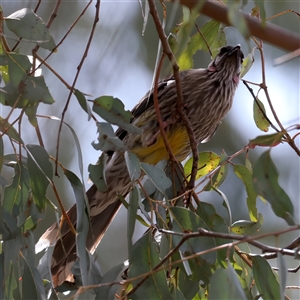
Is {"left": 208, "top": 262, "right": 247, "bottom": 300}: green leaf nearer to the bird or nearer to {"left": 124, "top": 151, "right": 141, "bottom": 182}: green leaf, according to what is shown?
{"left": 124, "top": 151, "right": 141, "bottom": 182}: green leaf

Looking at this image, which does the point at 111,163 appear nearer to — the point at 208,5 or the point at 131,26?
the point at 208,5

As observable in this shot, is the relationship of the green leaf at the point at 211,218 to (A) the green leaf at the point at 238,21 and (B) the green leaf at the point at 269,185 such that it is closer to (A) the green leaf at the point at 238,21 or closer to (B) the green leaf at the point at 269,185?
(B) the green leaf at the point at 269,185

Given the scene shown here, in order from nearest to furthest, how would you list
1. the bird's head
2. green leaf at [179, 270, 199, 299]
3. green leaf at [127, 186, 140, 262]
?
green leaf at [127, 186, 140, 262], green leaf at [179, 270, 199, 299], the bird's head

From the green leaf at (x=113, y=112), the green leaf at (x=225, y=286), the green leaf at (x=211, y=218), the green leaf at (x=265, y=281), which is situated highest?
the green leaf at (x=113, y=112)

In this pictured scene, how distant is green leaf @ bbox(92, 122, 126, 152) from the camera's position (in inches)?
64.3

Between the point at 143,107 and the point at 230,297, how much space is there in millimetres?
1549

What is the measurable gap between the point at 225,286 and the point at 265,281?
1.11 feet

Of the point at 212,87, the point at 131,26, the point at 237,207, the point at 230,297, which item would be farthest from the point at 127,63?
the point at 230,297

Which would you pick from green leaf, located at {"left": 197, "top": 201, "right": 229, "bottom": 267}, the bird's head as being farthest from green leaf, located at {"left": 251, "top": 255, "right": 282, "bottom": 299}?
the bird's head

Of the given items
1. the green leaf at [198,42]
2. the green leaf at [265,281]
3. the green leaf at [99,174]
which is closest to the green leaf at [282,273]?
the green leaf at [265,281]

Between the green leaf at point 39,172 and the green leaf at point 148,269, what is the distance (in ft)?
0.93

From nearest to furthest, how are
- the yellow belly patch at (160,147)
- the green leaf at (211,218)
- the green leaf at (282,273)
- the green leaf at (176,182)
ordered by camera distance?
the green leaf at (282,273) < the green leaf at (211,218) < the green leaf at (176,182) < the yellow belly patch at (160,147)

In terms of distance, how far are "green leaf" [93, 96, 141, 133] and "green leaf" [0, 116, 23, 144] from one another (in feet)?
0.73

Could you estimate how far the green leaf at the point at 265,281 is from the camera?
162 cm
